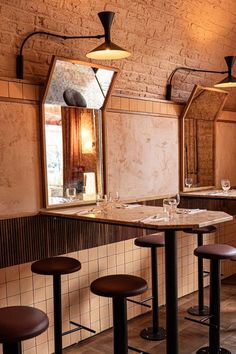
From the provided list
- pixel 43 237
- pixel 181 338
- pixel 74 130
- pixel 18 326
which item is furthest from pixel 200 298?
pixel 18 326

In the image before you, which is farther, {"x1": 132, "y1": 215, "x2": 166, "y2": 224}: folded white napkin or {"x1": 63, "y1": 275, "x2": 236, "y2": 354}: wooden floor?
{"x1": 63, "y1": 275, "x2": 236, "y2": 354}: wooden floor

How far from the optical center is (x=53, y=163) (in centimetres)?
329

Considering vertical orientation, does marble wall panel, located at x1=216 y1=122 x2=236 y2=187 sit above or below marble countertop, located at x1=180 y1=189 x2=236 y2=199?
above

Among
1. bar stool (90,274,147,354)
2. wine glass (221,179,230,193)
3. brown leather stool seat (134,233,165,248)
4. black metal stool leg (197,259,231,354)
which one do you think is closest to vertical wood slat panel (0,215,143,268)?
brown leather stool seat (134,233,165,248)

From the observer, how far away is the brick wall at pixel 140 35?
2992 mm

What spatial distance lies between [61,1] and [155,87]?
4.47ft

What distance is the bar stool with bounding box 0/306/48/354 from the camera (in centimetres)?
186

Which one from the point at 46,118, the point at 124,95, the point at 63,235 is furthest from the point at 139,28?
the point at 63,235

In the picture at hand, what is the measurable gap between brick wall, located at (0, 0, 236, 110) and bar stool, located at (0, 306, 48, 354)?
1.71 meters

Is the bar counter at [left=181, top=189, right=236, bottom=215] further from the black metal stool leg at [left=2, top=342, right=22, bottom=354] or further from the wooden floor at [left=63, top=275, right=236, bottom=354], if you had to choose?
the black metal stool leg at [left=2, top=342, right=22, bottom=354]

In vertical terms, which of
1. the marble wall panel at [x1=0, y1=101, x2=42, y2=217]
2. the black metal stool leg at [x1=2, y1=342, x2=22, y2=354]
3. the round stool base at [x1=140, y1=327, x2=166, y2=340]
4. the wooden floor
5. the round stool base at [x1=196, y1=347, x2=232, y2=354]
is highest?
the marble wall panel at [x1=0, y1=101, x2=42, y2=217]

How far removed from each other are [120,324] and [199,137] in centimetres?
282

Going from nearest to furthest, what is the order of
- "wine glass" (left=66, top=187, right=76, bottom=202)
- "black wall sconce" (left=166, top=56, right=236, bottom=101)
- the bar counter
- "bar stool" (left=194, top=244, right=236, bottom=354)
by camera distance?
"bar stool" (left=194, top=244, right=236, bottom=354) → "wine glass" (left=66, top=187, right=76, bottom=202) → "black wall sconce" (left=166, top=56, right=236, bottom=101) → the bar counter

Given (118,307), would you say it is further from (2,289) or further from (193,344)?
(193,344)
